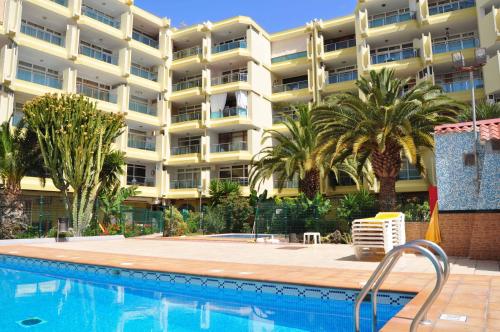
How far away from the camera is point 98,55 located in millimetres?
34906

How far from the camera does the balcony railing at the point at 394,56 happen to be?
106ft

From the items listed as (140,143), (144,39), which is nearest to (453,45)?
(140,143)

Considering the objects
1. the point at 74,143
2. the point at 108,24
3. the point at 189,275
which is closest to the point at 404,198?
the point at 74,143

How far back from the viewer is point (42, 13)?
31.1 metres

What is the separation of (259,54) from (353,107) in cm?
2223

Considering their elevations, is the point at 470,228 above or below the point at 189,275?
above

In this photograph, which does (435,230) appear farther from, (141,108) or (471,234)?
(141,108)

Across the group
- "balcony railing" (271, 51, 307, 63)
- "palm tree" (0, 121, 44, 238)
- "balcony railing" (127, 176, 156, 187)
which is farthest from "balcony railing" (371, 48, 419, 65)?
"palm tree" (0, 121, 44, 238)

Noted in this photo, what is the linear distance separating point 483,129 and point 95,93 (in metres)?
30.0

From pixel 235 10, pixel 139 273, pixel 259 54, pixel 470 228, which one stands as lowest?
pixel 139 273

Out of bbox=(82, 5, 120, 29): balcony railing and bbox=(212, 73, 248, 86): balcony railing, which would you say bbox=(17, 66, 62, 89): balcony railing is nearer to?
bbox=(82, 5, 120, 29): balcony railing

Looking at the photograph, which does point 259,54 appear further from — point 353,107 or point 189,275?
point 189,275

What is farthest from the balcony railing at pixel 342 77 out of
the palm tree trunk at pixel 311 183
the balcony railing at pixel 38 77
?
the balcony railing at pixel 38 77

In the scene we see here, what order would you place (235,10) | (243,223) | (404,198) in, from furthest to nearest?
(235,10) → (404,198) → (243,223)
